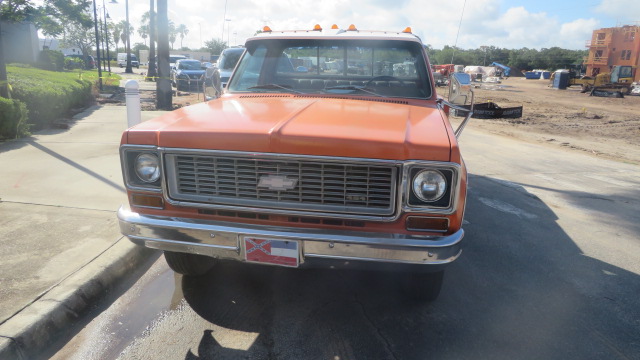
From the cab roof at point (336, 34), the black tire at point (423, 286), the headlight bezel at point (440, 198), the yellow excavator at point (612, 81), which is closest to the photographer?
the headlight bezel at point (440, 198)

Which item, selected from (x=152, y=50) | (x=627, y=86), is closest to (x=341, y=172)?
(x=152, y=50)

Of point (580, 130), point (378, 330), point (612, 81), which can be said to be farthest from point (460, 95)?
point (612, 81)

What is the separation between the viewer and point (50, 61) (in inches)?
1264

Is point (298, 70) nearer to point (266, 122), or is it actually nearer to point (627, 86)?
point (266, 122)

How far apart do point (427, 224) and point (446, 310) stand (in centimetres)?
99

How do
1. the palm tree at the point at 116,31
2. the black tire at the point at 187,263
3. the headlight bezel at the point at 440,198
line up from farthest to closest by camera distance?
1. the palm tree at the point at 116,31
2. the black tire at the point at 187,263
3. the headlight bezel at the point at 440,198

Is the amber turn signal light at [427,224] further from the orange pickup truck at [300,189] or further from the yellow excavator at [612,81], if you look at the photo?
the yellow excavator at [612,81]

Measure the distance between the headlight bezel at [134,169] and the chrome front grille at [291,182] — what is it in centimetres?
12

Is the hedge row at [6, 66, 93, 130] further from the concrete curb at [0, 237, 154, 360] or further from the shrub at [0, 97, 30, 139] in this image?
the concrete curb at [0, 237, 154, 360]

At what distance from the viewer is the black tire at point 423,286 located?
127 inches

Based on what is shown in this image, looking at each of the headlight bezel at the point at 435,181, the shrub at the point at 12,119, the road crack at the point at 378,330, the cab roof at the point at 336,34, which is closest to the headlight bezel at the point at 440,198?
the headlight bezel at the point at 435,181

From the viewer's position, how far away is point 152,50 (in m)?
26.4

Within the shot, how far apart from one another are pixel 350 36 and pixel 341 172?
199 centimetres

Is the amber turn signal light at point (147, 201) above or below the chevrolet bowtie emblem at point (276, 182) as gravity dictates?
below
